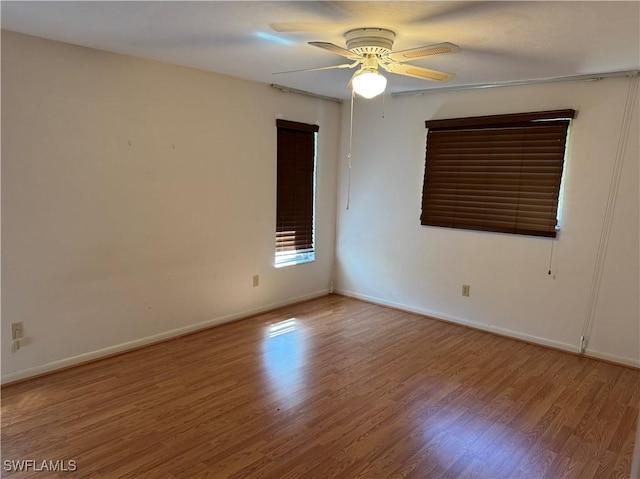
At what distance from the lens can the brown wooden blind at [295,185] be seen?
171 inches

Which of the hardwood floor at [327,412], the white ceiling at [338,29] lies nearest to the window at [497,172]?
the white ceiling at [338,29]

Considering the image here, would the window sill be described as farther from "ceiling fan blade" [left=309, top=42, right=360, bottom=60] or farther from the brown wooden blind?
"ceiling fan blade" [left=309, top=42, right=360, bottom=60]

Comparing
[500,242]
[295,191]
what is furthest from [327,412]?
[295,191]

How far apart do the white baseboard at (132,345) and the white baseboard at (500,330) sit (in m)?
0.89

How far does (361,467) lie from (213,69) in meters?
3.12

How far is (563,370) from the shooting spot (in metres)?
3.26

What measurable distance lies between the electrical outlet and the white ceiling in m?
1.85

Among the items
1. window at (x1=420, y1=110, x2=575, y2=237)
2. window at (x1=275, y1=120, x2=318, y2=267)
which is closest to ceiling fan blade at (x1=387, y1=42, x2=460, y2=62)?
window at (x1=420, y1=110, x2=575, y2=237)

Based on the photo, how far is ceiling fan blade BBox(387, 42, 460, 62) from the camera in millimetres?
2084

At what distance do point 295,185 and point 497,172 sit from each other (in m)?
2.00

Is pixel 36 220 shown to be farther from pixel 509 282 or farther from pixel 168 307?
pixel 509 282

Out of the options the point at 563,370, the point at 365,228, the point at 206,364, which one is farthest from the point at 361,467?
the point at 365,228

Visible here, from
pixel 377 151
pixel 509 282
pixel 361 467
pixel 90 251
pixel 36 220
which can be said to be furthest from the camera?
pixel 377 151

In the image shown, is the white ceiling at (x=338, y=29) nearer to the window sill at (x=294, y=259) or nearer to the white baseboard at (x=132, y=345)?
the window sill at (x=294, y=259)
